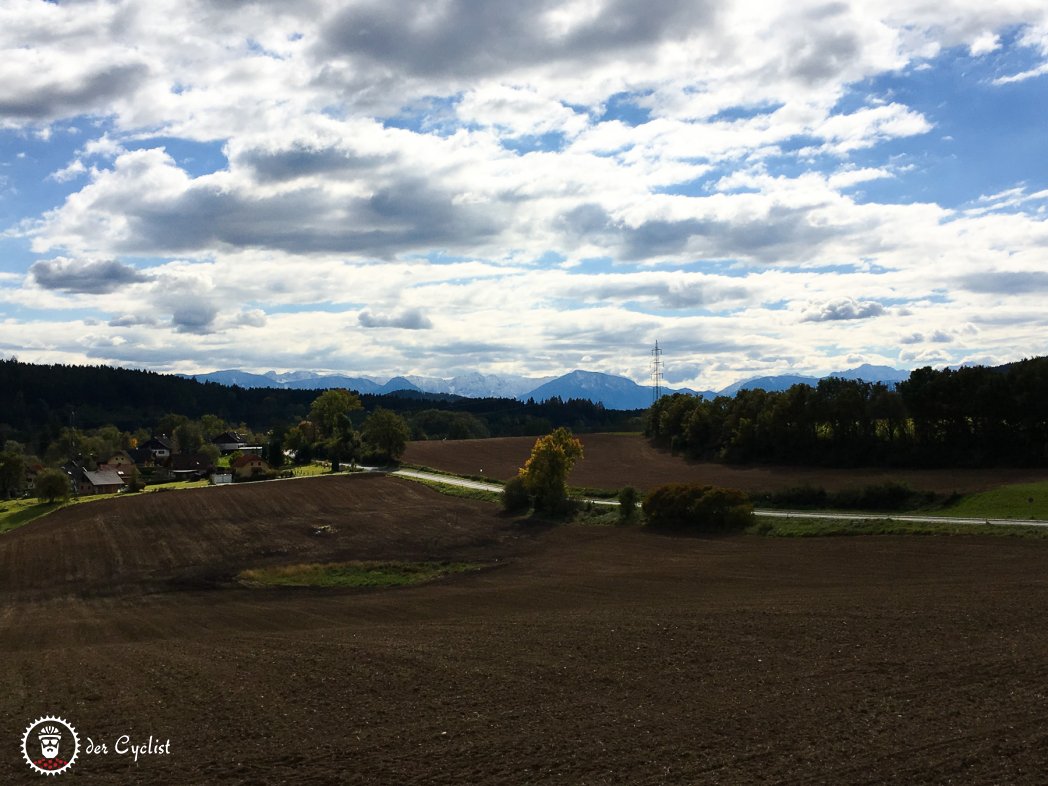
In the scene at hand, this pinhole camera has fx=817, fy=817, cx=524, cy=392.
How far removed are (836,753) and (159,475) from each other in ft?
357

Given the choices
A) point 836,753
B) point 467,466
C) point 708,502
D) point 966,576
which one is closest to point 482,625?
point 836,753

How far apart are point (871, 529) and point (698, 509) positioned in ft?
38.0

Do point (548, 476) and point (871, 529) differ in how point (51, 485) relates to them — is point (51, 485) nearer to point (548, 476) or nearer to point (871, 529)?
point (548, 476)

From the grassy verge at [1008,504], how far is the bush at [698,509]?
1305 centimetres

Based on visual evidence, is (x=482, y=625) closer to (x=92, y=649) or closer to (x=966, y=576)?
(x=92, y=649)

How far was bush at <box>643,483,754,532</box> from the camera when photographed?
54344 mm

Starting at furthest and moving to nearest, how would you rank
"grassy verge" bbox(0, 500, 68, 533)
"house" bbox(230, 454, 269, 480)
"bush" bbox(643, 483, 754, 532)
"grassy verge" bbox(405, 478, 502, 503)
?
"house" bbox(230, 454, 269, 480), "grassy verge" bbox(405, 478, 502, 503), "grassy verge" bbox(0, 500, 68, 533), "bush" bbox(643, 483, 754, 532)

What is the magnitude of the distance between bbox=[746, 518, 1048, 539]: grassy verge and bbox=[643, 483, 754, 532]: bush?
4.55ft

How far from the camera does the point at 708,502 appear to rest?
2189 inches

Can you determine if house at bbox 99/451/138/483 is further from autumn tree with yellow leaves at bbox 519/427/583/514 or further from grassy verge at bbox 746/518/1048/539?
grassy verge at bbox 746/518/1048/539

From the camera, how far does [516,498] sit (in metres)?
68.9

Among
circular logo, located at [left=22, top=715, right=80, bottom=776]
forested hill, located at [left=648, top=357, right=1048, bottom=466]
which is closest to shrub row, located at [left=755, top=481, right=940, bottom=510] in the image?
forested hill, located at [left=648, top=357, right=1048, bottom=466]

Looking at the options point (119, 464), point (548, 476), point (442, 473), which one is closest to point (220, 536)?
point (548, 476)

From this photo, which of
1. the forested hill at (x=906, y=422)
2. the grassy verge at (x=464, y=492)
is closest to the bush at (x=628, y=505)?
the grassy verge at (x=464, y=492)
